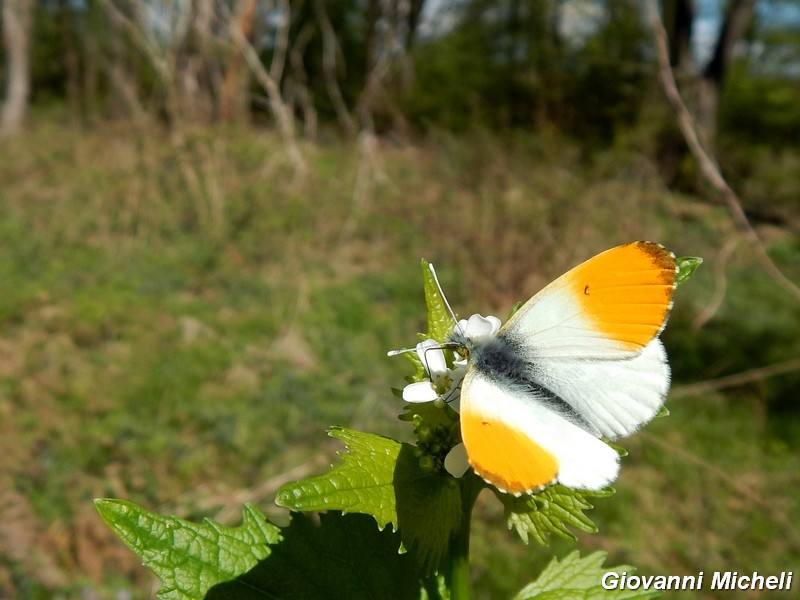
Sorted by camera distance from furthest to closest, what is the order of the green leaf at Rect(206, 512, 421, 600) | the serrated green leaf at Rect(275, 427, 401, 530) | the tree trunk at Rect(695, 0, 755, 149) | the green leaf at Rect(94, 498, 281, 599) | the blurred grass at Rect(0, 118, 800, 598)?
the tree trunk at Rect(695, 0, 755, 149) < the blurred grass at Rect(0, 118, 800, 598) < the green leaf at Rect(206, 512, 421, 600) < the green leaf at Rect(94, 498, 281, 599) < the serrated green leaf at Rect(275, 427, 401, 530)

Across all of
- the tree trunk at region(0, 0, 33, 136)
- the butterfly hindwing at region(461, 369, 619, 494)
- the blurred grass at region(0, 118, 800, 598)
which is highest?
the butterfly hindwing at region(461, 369, 619, 494)

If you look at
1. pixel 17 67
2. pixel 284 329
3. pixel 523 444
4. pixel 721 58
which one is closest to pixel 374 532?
pixel 523 444

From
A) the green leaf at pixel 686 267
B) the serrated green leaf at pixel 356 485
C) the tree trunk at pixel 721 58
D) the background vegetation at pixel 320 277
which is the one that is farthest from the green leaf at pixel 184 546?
the tree trunk at pixel 721 58

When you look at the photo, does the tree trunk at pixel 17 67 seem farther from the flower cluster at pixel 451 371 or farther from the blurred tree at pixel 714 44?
the flower cluster at pixel 451 371

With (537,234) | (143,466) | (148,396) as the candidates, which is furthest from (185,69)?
(143,466)

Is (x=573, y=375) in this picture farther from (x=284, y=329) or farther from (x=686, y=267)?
(x=284, y=329)

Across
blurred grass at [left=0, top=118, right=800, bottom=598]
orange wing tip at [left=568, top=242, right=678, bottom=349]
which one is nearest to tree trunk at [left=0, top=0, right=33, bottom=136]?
blurred grass at [left=0, top=118, right=800, bottom=598]

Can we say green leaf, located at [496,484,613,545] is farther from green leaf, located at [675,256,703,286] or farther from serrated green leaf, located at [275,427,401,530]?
green leaf, located at [675,256,703,286]

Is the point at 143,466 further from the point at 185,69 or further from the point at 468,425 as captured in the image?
the point at 185,69
